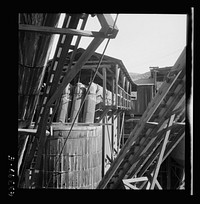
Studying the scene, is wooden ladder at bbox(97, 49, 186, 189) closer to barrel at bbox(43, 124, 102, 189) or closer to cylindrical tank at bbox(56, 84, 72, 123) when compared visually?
barrel at bbox(43, 124, 102, 189)

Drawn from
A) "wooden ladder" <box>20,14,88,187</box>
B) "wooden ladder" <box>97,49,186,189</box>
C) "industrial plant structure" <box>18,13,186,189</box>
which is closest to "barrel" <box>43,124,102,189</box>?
"industrial plant structure" <box>18,13,186,189</box>

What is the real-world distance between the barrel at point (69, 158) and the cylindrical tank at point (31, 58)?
1541mm

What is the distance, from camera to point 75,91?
8.55 meters

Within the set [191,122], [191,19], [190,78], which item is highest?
[191,19]

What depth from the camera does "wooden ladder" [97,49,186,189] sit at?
3.80 meters

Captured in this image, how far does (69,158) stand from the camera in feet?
21.7

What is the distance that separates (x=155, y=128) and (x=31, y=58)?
2.91 m

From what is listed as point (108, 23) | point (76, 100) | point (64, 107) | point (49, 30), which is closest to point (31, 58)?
point (49, 30)

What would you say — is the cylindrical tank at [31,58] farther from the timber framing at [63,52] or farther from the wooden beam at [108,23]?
the wooden beam at [108,23]

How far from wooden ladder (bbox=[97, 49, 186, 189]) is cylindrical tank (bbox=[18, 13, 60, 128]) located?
2.37 meters
